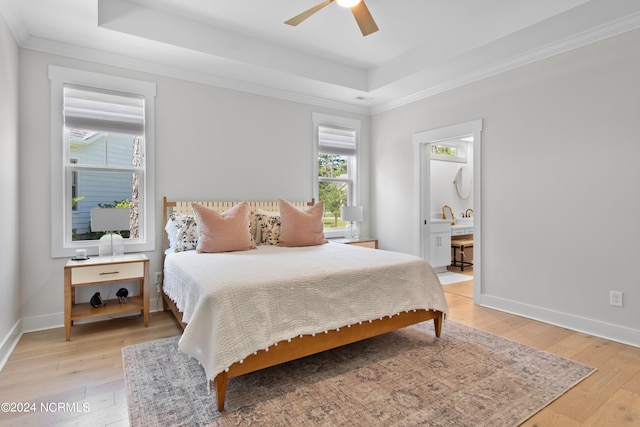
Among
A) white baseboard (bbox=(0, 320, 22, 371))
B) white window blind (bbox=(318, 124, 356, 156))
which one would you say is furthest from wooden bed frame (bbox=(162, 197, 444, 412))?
white window blind (bbox=(318, 124, 356, 156))

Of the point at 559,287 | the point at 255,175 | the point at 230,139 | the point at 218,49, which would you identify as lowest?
the point at 559,287

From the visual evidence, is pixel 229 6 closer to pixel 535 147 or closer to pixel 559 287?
pixel 535 147

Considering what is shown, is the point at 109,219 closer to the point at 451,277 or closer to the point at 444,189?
the point at 451,277

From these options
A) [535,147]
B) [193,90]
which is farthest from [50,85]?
[535,147]

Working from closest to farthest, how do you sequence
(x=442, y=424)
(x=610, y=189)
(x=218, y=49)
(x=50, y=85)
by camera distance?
(x=442, y=424) < (x=610, y=189) < (x=50, y=85) < (x=218, y=49)

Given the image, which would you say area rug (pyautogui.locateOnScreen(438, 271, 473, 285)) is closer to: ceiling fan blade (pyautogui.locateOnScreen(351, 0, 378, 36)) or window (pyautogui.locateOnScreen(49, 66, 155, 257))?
ceiling fan blade (pyautogui.locateOnScreen(351, 0, 378, 36))

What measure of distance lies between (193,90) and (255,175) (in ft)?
3.87

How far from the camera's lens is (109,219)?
119 inches

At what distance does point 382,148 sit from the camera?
17.2 ft

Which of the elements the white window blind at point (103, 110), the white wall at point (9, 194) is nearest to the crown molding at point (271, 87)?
the white wall at point (9, 194)

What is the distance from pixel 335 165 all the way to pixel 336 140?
37 cm

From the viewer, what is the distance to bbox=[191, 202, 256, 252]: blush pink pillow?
316 cm

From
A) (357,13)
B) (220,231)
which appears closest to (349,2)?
(357,13)

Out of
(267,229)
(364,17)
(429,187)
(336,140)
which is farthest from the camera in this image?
(336,140)
